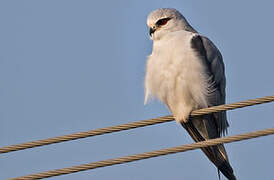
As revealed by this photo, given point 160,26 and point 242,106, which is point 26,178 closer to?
point 242,106

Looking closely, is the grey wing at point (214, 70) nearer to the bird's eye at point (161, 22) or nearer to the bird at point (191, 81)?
the bird at point (191, 81)

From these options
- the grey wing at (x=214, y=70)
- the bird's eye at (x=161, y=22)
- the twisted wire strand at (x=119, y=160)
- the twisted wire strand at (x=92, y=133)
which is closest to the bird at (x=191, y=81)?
the grey wing at (x=214, y=70)

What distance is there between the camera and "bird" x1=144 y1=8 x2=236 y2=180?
5.28 meters

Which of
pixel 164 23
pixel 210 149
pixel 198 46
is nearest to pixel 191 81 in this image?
pixel 198 46

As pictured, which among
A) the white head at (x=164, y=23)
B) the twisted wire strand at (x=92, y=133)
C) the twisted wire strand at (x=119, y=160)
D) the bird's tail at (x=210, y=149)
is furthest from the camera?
the white head at (x=164, y=23)

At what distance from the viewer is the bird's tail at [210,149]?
5.14m

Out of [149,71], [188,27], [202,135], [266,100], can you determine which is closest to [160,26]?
[188,27]

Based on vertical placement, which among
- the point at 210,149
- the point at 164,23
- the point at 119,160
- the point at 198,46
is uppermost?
the point at 164,23

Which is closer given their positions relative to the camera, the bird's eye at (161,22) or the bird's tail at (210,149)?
the bird's tail at (210,149)

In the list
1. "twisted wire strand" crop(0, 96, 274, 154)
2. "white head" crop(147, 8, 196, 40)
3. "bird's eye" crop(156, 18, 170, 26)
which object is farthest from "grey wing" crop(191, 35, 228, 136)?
"twisted wire strand" crop(0, 96, 274, 154)

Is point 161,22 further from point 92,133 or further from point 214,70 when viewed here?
point 92,133

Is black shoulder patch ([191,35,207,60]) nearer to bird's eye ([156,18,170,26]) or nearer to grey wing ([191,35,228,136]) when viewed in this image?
grey wing ([191,35,228,136])

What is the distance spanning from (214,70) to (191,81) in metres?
0.40

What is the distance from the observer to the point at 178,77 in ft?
17.3
